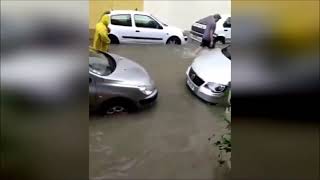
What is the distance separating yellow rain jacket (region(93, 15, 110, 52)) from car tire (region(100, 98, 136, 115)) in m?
0.16

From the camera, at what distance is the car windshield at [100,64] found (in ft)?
3.15

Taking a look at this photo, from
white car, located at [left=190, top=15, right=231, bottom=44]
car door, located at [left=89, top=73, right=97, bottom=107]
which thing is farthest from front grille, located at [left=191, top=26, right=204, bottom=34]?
car door, located at [left=89, top=73, right=97, bottom=107]

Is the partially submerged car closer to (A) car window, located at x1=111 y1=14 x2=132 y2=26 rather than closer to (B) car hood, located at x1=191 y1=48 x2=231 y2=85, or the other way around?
(B) car hood, located at x1=191 y1=48 x2=231 y2=85

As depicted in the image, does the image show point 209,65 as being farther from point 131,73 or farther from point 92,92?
point 92,92

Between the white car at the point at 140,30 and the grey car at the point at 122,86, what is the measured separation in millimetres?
88

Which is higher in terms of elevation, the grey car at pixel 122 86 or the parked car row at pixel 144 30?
the parked car row at pixel 144 30

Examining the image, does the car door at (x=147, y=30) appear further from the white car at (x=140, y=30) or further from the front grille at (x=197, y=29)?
the front grille at (x=197, y=29)

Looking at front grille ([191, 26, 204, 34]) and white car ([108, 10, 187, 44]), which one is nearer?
front grille ([191, 26, 204, 34])

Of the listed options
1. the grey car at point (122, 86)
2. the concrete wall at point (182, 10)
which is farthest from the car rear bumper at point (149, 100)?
the concrete wall at point (182, 10)

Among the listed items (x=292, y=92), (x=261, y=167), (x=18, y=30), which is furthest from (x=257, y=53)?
(x=18, y=30)

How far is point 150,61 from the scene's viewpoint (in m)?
1.28

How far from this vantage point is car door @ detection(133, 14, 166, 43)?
4.37 ft

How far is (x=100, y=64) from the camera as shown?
3.55 feet

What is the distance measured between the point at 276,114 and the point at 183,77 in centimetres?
56
